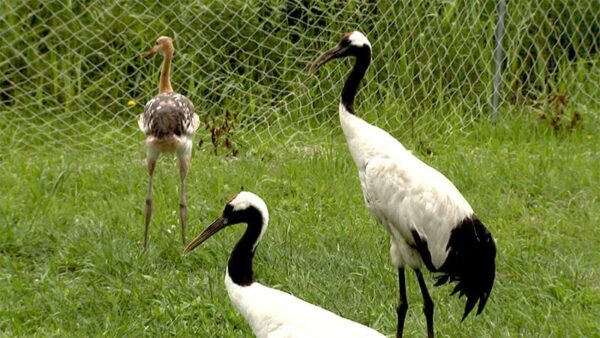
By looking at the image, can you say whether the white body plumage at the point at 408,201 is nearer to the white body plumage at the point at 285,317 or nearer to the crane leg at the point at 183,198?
the white body plumage at the point at 285,317

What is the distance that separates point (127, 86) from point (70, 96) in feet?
1.56

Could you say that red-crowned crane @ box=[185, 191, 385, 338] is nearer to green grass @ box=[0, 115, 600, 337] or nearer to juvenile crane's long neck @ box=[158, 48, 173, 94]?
green grass @ box=[0, 115, 600, 337]

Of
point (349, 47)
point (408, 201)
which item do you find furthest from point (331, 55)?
point (408, 201)

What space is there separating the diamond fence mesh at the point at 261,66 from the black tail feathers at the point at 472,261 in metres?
3.85

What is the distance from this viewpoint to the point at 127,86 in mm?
10227

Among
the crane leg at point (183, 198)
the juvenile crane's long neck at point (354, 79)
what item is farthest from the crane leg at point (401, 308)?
the crane leg at point (183, 198)

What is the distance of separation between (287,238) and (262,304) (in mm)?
2198

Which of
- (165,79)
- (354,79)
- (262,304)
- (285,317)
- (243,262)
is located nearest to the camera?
(285,317)

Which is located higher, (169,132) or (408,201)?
(408,201)

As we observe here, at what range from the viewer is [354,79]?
650 cm

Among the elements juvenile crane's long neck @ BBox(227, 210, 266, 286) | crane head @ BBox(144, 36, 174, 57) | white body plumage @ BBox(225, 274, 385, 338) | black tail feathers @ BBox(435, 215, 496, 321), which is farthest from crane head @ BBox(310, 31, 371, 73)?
crane head @ BBox(144, 36, 174, 57)

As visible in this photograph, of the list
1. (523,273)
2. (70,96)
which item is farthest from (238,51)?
(523,273)

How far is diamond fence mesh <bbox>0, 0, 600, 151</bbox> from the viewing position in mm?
9992

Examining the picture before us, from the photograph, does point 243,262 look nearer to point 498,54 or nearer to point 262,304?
point 262,304
